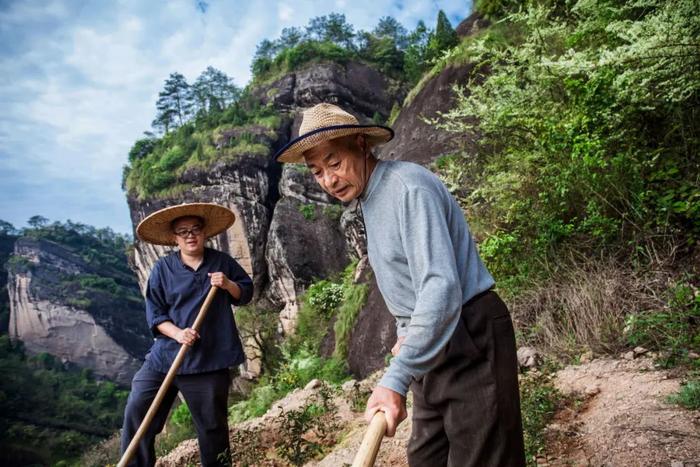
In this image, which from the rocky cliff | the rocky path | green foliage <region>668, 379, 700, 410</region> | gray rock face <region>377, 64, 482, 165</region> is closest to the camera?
the rocky path

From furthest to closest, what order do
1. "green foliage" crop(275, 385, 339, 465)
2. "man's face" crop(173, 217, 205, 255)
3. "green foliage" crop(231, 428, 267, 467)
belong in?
"green foliage" crop(231, 428, 267, 467)
"green foliage" crop(275, 385, 339, 465)
"man's face" crop(173, 217, 205, 255)

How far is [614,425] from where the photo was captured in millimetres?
2846

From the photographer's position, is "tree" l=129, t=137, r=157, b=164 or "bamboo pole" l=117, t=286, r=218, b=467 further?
"tree" l=129, t=137, r=157, b=164

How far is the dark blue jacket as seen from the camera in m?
3.21

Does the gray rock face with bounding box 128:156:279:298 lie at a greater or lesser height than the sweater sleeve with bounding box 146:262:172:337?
greater

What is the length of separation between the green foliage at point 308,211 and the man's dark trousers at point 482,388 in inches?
861

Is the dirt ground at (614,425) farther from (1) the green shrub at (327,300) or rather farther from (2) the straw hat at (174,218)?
(1) the green shrub at (327,300)

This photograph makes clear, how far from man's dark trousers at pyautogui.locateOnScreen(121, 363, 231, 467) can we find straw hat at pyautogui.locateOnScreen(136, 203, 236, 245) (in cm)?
121

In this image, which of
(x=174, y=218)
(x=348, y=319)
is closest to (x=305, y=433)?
(x=174, y=218)

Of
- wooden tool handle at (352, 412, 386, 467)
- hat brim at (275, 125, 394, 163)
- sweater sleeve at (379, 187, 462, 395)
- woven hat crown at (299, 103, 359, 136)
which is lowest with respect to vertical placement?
wooden tool handle at (352, 412, 386, 467)

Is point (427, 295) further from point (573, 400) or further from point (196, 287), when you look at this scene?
point (573, 400)

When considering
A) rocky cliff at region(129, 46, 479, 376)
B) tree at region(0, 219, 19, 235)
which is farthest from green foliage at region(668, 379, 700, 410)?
tree at region(0, 219, 19, 235)

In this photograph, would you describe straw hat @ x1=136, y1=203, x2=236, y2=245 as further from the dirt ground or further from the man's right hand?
the dirt ground

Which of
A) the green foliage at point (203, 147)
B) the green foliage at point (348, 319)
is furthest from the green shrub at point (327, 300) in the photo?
the green foliage at point (203, 147)
